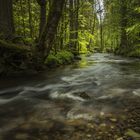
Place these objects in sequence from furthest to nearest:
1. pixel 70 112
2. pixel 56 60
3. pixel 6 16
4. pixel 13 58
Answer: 1. pixel 56 60
2. pixel 6 16
3. pixel 13 58
4. pixel 70 112

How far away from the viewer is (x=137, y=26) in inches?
565

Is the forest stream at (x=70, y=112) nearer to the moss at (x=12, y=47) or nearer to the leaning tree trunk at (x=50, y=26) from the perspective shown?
the moss at (x=12, y=47)

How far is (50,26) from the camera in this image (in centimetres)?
948

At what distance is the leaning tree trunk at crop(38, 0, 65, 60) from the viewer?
30.6 feet

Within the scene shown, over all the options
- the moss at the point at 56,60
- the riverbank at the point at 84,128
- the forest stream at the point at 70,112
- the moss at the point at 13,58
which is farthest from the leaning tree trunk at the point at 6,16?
the riverbank at the point at 84,128

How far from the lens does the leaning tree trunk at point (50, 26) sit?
9.33 meters

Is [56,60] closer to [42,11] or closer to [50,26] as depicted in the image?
[42,11]

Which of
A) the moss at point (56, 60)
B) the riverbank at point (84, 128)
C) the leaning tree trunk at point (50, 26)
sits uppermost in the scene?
the leaning tree trunk at point (50, 26)

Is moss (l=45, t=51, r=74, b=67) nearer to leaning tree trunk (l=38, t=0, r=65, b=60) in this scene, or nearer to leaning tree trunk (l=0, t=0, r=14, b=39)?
leaning tree trunk (l=38, t=0, r=65, b=60)

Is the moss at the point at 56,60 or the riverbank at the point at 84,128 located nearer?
the riverbank at the point at 84,128

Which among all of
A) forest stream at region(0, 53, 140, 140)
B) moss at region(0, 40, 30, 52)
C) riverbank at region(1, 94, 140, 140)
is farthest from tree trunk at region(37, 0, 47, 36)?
riverbank at region(1, 94, 140, 140)

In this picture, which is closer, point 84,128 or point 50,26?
point 84,128

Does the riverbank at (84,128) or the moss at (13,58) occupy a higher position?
the moss at (13,58)

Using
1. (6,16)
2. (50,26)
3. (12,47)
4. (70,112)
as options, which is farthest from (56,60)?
(70,112)
